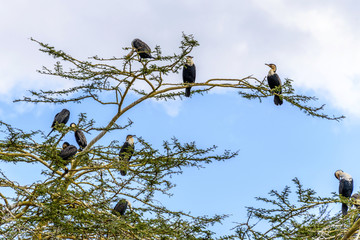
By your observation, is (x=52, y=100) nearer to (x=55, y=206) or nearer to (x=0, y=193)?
(x=0, y=193)

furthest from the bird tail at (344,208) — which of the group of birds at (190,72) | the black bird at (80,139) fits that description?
the black bird at (80,139)

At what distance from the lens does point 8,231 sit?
7.49 metres

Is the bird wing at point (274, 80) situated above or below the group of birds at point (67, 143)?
above

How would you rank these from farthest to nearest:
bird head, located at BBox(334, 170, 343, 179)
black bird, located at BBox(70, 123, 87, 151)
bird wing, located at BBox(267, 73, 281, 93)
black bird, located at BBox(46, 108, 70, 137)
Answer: bird wing, located at BBox(267, 73, 281, 93) → black bird, located at BBox(46, 108, 70, 137) → black bird, located at BBox(70, 123, 87, 151) → bird head, located at BBox(334, 170, 343, 179)

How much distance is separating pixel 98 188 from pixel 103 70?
2.27 metres

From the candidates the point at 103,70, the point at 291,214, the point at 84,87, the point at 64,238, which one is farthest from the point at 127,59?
the point at 291,214

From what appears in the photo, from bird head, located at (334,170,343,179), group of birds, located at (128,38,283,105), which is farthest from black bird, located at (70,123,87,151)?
bird head, located at (334,170,343,179)

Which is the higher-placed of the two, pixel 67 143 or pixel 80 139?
pixel 80 139

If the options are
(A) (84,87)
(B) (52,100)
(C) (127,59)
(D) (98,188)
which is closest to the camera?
(D) (98,188)

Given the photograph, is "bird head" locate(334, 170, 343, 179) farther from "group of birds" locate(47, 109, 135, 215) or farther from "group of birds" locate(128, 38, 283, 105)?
"group of birds" locate(47, 109, 135, 215)

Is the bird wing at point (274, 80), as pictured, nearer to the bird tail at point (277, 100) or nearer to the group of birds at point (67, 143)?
the bird tail at point (277, 100)

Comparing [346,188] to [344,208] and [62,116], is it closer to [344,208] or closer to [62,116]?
[344,208]

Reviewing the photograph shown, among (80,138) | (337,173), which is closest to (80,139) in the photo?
(80,138)

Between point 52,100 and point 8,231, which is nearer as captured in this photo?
point 8,231
